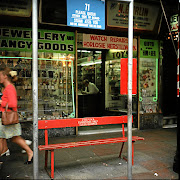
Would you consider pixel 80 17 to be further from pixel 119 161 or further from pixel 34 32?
pixel 119 161

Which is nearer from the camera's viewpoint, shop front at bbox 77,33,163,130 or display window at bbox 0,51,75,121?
display window at bbox 0,51,75,121

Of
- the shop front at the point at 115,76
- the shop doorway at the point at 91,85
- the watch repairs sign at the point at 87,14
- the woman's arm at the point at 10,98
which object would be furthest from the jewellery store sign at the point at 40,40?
the watch repairs sign at the point at 87,14

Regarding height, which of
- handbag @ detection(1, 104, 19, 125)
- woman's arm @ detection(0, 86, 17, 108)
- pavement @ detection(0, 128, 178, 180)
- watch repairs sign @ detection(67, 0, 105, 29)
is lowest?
pavement @ detection(0, 128, 178, 180)

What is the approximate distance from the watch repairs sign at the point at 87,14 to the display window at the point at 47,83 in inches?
118

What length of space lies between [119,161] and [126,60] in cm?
242

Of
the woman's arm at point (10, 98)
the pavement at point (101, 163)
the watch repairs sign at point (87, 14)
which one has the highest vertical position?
the watch repairs sign at point (87, 14)

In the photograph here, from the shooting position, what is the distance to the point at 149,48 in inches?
333

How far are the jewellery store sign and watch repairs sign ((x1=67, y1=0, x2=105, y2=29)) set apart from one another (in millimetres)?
2819

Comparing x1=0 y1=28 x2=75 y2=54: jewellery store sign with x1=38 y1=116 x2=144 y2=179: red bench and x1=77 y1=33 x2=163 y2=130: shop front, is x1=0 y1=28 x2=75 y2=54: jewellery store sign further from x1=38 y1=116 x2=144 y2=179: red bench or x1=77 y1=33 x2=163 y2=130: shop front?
x1=38 y1=116 x2=144 y2=179: red bench

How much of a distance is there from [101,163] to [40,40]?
3964 millimetres

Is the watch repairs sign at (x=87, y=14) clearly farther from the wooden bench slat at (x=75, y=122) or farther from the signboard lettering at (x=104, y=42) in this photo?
the signboard lettering at (x=104, y=42)

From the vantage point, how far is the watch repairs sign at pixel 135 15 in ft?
24.7

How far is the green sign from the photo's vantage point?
27.4ft

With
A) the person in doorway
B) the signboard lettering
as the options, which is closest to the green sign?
the signboard lettering
